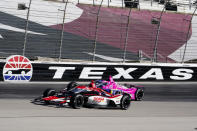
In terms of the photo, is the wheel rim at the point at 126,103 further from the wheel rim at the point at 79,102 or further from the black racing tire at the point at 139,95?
the black racing tire at the point at 139,95

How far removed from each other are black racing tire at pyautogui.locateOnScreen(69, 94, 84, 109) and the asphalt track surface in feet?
0.48

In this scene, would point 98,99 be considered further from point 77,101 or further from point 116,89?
point 116,89

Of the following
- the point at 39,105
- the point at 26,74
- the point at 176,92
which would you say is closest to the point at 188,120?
the point at 39,105

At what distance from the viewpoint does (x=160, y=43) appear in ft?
81.8

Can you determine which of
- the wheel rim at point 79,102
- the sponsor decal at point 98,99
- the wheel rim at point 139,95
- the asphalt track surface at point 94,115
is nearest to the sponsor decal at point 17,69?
the asphalt track surface at point 94,115

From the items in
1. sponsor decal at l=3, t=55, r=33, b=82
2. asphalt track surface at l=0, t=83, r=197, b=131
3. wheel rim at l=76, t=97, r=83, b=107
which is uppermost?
sponsor decal at l=3, t=55, r=33, b=82

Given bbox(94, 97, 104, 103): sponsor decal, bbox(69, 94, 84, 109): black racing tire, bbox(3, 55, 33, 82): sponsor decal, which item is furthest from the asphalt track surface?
bbox(3, 55, 33, 82): sponsor decal

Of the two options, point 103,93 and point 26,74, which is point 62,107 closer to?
point 103,93

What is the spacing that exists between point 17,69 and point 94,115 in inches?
297

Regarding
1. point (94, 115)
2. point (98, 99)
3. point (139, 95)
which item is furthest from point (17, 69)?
point (94, 115)

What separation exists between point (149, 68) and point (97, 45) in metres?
2.86

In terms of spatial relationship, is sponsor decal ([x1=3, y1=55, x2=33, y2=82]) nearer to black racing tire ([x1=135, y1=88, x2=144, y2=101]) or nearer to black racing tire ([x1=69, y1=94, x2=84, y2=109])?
black racing tire ([x1=135, y1=88, x2=144, y2=101])

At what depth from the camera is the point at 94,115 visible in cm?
1210

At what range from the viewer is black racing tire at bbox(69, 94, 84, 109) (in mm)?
12828
